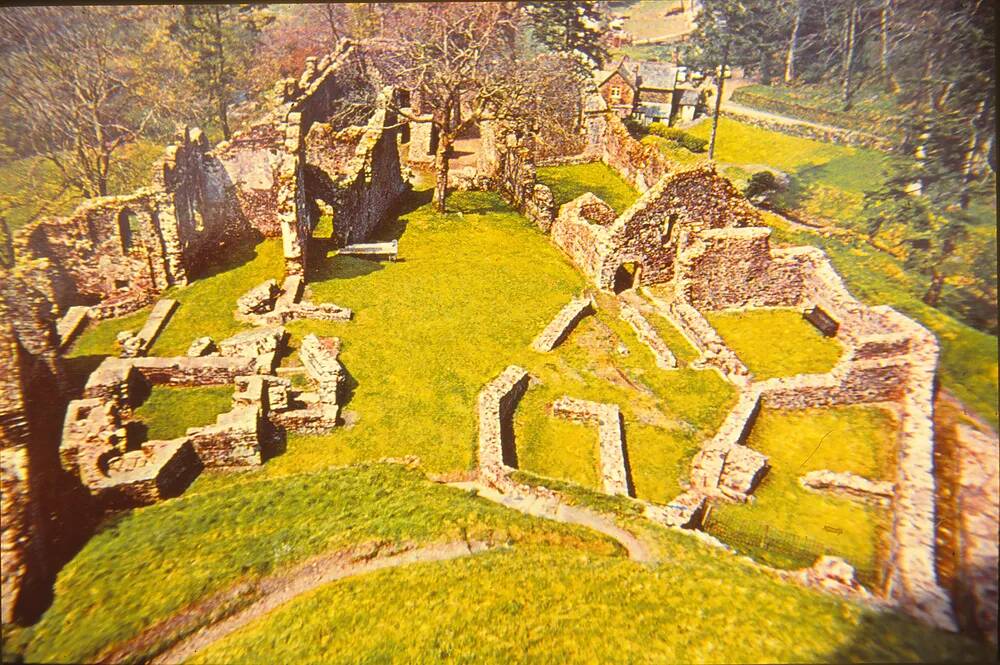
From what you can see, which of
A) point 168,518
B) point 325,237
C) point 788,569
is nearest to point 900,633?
point 788,569

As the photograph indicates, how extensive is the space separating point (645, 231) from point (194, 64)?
3239 cm

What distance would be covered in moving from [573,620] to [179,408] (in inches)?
469

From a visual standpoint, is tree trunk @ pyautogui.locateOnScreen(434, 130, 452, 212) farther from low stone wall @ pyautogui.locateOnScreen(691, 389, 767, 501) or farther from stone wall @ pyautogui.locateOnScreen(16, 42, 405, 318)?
low stone wall @ pyautogui.locateOnScreen(691, 389, 767, 501)

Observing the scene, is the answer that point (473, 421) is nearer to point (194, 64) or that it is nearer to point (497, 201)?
point (497, 201)

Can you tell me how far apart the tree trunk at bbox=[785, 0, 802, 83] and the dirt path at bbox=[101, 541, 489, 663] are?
1988 centimetres

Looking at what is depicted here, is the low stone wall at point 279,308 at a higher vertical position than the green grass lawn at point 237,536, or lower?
higher

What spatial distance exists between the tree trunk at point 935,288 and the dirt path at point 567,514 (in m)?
8.51

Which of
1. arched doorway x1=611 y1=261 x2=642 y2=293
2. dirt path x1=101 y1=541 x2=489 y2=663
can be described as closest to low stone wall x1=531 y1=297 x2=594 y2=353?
arched doorway x1=611 y1=261 x2=642 y2=293

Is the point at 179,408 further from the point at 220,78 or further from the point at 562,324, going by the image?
the point at 220,78

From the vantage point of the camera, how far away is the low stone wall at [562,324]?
16.5m

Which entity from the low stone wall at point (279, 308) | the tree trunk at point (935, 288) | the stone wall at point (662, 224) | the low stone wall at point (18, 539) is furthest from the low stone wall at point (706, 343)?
the low stone wall at point (18, 539)

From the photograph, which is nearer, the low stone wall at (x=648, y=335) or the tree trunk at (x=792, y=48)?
the low stone wall at (x=648, y=335)

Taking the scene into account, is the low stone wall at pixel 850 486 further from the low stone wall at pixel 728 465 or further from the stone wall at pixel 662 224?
the stone wall at pixel 662 224

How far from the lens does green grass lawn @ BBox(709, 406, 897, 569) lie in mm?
10648
